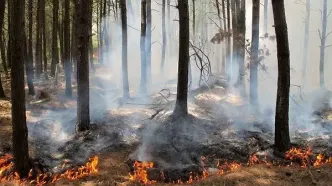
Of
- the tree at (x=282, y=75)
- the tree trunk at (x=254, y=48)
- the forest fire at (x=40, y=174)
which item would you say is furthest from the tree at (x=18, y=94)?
Answer: the tree trunk at (x=254, y=48)

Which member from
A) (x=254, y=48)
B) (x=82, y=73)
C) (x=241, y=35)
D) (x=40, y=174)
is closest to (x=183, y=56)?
(x=82, y=73)

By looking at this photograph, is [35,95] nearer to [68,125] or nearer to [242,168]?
[68,125]

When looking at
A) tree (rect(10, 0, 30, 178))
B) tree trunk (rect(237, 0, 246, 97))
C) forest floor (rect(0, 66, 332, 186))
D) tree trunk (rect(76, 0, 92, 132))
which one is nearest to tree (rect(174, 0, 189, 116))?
forest floor (rect(0, 66, 332, 186))

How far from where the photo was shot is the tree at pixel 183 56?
40.0 feet

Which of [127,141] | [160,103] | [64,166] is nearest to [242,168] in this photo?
[127,141]

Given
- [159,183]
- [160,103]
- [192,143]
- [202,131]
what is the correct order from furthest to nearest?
[160,103] < [202,131] < [192,143] < [159,183]

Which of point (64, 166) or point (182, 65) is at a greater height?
point (182, 65)

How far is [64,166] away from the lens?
9.61 m

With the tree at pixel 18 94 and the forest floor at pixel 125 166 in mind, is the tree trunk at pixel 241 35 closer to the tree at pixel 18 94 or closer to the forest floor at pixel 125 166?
the forest floor at pixel 125 166

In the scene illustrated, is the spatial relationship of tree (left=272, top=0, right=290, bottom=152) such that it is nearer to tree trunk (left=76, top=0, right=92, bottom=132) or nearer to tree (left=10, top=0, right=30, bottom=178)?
tree trunk (left=76, top=0, right=92, bottom=132)

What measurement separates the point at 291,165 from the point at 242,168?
133cm

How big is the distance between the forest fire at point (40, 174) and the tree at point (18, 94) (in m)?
0.20

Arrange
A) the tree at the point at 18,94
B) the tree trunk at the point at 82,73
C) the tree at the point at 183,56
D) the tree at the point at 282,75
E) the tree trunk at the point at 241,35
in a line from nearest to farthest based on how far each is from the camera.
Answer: the tree at the point at 18,94
the tree at the point at 282,75
the tree trunk at the point at 82,73
the tree at the point at 183,56
the tree trunk at the point at 241,35

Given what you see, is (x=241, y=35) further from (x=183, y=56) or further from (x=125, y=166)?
(x=125, y=166)
